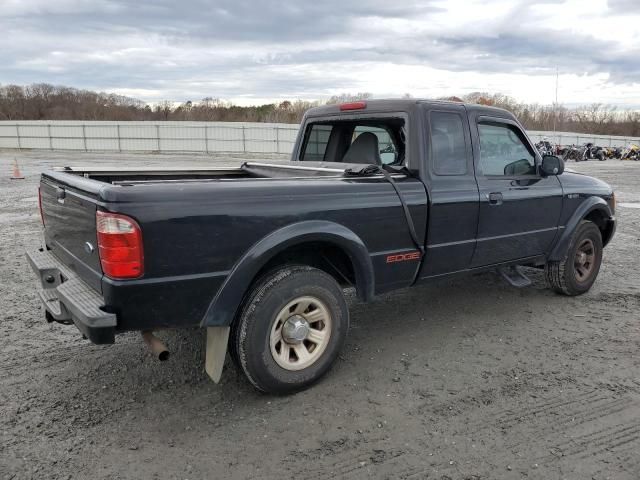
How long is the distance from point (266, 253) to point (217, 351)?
674mm

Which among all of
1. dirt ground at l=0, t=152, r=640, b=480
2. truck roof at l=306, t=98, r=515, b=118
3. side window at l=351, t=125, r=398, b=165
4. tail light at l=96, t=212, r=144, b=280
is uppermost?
truck roof at l=306, t=98, r=515, b=118

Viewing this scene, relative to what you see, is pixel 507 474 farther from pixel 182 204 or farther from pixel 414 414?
pixel 182 204

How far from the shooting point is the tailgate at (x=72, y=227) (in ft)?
10.0

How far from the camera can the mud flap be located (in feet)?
10.7

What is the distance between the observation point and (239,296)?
321 centimetres

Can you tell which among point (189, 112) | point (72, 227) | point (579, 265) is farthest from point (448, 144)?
point (189, 112)

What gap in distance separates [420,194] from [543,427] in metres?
1.80

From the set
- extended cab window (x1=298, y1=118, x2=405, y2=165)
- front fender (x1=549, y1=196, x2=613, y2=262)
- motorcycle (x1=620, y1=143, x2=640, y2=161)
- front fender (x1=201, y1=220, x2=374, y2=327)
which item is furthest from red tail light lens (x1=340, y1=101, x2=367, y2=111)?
motorcycle (x1=620, y1=143, x2=640, y2=161)

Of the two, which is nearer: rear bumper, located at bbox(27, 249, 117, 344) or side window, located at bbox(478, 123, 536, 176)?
rear bumper, located at bbox(27, 249, 117, 344)

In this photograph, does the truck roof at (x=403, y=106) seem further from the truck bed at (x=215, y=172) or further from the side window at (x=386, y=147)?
the truck bed at (x=215, y=172)

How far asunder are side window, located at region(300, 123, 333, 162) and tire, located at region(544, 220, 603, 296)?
2613 mm

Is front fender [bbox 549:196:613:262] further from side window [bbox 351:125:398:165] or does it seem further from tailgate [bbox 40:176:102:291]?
tailgate [bbox 40:176:102:291]

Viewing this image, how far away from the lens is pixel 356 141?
5.01m

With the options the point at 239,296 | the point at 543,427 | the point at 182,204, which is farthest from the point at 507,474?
the point at 182,204
